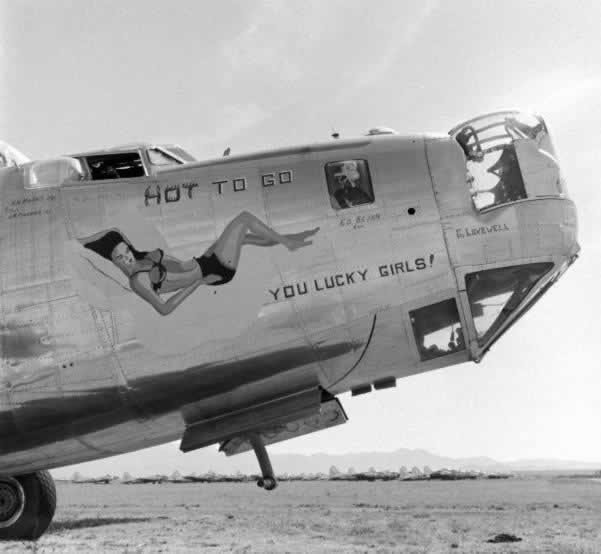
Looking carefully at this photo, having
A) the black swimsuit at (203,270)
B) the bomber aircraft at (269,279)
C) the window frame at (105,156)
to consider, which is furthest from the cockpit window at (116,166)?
the black swimsuit at (203,270)

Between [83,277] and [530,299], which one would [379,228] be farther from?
[83,277]

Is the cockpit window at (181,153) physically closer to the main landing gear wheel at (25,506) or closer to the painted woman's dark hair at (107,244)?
the painted woman's dark hair at (107,244)

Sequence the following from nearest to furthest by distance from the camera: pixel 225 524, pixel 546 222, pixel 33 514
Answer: pixel 546 222, pixel 33 514, pixel 225 524

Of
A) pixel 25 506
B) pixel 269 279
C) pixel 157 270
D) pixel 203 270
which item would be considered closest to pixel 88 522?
pixel 25 506

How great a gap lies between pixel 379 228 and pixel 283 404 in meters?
2.56

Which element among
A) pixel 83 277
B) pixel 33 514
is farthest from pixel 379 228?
pixel 33 514

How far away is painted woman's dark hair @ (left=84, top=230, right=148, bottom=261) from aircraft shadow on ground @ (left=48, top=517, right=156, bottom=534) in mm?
14893

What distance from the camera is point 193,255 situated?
937cm

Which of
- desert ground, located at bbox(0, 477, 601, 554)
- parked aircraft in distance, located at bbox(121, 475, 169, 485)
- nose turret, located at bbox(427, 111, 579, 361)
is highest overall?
nose turret, located at bbox(427, 111, 579, 361)

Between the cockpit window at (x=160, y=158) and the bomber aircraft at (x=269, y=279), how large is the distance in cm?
30

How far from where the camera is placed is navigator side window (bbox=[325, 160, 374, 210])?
9281mm

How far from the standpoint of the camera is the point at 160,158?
34.3 ft

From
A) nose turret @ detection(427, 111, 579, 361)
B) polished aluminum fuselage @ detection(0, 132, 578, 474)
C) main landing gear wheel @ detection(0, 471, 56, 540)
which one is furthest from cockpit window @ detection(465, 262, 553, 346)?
main landing gear wheel @ detection(0, 471, 56, 540)

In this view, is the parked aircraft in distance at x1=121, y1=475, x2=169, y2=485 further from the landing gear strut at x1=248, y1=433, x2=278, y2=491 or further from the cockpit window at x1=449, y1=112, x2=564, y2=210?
the cockpit window at x1=449, y1=112, x2=564, y2=210
